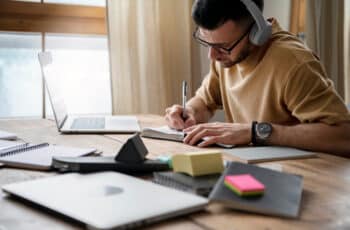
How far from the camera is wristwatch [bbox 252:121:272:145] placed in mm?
1261

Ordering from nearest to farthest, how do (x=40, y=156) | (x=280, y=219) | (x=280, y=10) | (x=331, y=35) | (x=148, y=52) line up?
(x=280, y=219) < (x=40, y=156) < (x=148, y=52) < (x=331, y=35) < (x=280, y=10)

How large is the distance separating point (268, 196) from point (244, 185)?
0.04 m

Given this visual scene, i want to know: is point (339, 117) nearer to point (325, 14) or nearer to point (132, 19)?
point (132, 19)

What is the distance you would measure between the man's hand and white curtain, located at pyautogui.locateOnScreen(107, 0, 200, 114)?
3.84ft

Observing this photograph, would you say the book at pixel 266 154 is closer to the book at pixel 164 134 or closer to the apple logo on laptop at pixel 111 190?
the book at pixel 164 134

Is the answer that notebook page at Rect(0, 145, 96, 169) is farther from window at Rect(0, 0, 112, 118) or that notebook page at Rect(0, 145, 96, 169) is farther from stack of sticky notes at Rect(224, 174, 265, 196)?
window at Rect(0, 0, 112, 118)

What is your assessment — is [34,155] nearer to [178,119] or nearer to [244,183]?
[244,183]

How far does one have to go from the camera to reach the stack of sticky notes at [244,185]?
0.65 meters

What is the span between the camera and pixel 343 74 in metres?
2.92

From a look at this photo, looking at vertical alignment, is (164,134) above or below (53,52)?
below

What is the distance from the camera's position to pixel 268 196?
67cm

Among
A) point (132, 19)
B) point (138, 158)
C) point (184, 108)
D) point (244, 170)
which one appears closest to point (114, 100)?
point (132, 19)

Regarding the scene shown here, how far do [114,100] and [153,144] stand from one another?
3.81 ft

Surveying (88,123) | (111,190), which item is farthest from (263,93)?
(111,190)
